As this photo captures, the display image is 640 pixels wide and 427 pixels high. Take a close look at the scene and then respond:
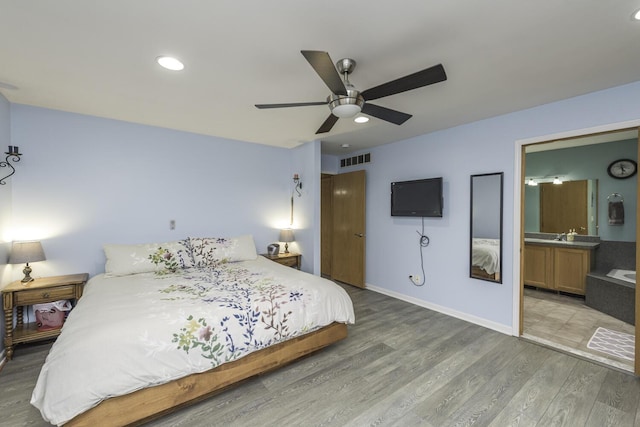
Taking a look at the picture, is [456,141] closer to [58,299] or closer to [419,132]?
[419,132]

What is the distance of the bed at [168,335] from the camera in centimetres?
151

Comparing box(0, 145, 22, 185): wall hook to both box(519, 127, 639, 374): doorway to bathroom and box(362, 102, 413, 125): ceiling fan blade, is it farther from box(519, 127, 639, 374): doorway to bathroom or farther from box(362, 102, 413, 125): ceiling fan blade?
box(519, 127, 639, 374): doorway to bathroom

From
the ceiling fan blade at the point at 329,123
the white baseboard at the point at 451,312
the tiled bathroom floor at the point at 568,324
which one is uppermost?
the ceiling fan blade at the point at 329,123

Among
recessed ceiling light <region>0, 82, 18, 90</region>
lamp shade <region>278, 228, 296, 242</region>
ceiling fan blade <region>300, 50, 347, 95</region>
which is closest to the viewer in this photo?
ceiling fan blade <region>300, 50, 347, 95</region>

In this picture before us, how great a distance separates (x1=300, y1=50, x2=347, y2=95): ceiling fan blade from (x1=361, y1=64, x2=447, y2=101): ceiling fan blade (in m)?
0.23

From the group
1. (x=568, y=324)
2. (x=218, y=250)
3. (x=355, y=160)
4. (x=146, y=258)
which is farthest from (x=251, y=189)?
(x=568, y=324)

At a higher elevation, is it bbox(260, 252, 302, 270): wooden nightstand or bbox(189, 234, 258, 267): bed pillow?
bbox(189, 234, 258, 267): bed pillow

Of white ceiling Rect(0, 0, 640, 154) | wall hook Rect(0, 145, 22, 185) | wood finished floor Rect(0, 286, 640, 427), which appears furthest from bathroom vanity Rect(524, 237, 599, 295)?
wall hook Rect(0, 145, 22, 185)

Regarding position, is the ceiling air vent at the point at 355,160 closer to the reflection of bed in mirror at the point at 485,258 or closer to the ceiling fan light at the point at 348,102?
the reflection of bed in mirror at the point at 485,258

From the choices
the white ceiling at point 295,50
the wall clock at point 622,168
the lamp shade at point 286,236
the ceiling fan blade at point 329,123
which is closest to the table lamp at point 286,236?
the lamp shade at point 286,236

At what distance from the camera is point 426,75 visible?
5.19 ft

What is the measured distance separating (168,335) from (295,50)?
207cm

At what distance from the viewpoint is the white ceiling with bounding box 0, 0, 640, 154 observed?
1.47 metres

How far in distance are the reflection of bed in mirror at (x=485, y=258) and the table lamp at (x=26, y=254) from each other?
4681 mm
